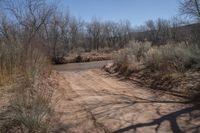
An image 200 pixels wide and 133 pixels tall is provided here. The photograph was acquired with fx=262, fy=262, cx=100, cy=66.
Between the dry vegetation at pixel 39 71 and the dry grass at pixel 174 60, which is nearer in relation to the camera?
the dry vegetation at pixel 39 71

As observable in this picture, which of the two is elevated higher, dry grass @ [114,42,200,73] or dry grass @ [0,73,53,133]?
dry grass @ [114,42,200,73]

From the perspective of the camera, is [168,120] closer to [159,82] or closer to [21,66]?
[159,82]

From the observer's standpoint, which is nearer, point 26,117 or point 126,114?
point 26,117

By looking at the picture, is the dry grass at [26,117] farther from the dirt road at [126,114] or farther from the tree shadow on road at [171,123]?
the tree shadow on road at [171,123]

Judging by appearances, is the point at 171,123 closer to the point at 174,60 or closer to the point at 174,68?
the point at 174,68

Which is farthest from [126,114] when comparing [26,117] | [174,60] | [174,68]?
[174,60]

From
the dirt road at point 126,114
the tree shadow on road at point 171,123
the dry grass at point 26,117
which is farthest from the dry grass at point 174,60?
the dry grass at point 26,117

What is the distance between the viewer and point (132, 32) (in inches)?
3088

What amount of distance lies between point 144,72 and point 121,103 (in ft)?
19.9

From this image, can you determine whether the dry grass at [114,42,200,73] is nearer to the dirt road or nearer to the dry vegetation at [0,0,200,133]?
the dry vegetation at [0,0,200,133]

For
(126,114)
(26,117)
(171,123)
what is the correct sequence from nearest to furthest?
(26,117) → (171,123) → (126,114)

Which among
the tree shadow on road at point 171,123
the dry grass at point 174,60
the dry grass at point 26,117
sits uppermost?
the dry grass at point 174,60

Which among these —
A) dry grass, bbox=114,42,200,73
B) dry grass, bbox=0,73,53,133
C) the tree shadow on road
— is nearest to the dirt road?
the tree shadow on road

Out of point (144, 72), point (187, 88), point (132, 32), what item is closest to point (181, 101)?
point (187, 88)
